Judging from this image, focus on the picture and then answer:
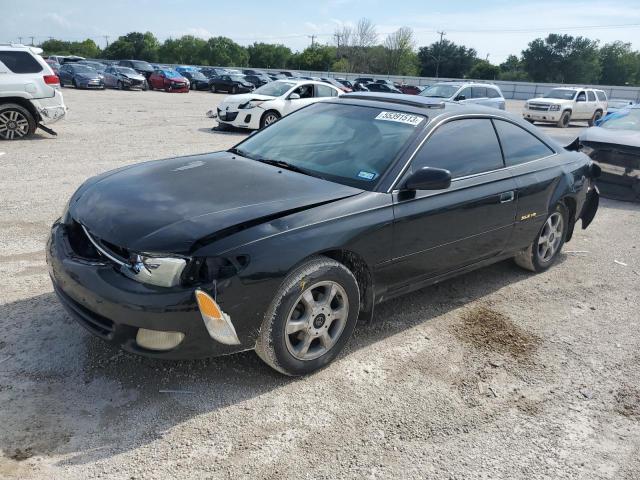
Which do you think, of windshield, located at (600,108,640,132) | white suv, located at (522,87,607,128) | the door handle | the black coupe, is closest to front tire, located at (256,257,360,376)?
the black coupe

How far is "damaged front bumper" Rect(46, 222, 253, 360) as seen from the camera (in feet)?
8.76

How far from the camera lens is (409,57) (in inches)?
3415

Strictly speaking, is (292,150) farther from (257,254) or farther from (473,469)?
(473,469)

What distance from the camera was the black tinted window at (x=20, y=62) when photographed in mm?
10359

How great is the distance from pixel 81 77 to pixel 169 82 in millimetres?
5376

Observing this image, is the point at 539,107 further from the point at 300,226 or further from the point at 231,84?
the point at 300,226

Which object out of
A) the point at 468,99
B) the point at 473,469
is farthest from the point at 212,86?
the point at 473,469

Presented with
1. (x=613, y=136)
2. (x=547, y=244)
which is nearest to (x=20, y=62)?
(x=547, y=244)

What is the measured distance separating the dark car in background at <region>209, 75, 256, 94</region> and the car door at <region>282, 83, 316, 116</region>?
63.3 feet

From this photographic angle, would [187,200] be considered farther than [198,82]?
No

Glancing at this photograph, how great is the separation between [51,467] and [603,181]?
29.2 feet

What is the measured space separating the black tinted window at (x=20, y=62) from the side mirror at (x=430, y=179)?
9.93 m

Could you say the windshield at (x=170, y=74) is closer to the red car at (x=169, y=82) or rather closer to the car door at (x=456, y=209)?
the red car at (x=169, y=82)

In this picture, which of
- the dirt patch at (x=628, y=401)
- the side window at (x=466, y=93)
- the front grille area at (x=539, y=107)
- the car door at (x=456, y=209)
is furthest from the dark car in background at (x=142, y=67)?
the dirt patch at (x=628, y=401)
